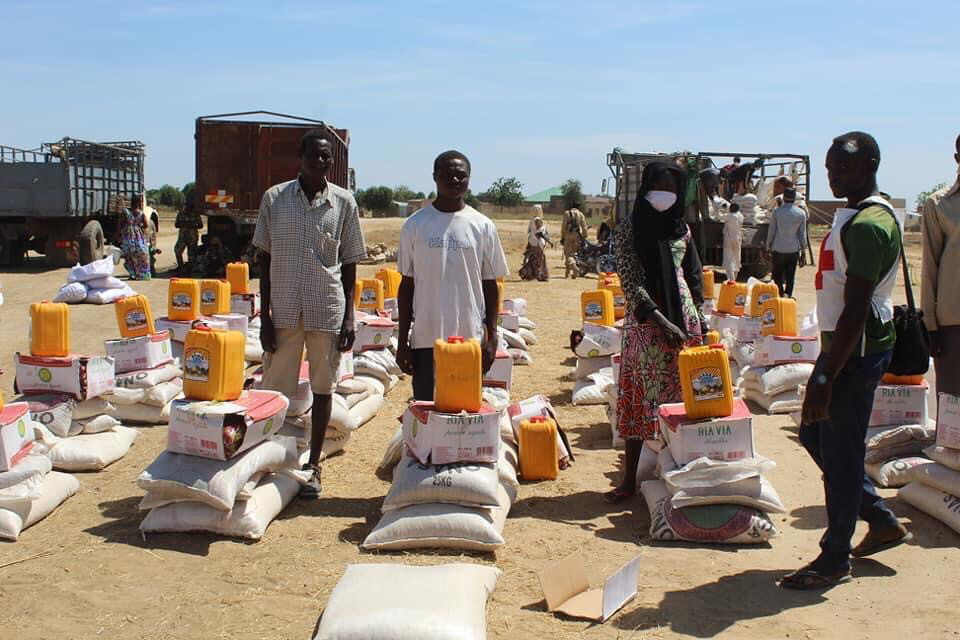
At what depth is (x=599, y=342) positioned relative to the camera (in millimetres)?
7945

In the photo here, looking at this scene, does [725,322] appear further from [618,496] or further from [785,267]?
[618,496]

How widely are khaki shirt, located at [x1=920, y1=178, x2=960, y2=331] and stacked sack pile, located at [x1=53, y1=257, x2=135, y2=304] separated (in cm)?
1104

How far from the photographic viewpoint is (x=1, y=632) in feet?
11.4

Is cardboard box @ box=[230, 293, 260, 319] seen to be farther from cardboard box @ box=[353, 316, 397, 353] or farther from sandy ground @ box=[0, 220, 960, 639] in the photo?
sandy ground @ box=[0, 220, 960, 639]

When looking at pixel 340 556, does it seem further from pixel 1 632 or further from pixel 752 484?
pixel 752 484

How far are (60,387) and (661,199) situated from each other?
3678mm

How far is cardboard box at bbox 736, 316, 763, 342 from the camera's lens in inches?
331

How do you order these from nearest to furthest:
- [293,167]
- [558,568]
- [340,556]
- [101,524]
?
[558,568] < [340,556] < [101,524] < [293,167]

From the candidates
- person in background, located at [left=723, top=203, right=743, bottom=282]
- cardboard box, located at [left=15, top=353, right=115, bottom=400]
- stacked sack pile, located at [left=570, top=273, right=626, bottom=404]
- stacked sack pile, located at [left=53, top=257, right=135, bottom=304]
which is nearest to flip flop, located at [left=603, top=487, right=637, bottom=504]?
stacked sack pile, located at [left=570, top=273, right=626, bottom=404]

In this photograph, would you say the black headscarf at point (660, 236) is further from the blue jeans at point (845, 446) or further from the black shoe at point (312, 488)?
the black shoe at point (312, 488)

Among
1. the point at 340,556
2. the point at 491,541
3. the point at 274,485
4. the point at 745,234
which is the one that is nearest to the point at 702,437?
the point at 491,541

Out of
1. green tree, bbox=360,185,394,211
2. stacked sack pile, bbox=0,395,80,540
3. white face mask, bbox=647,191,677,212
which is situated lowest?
stacked sack pile, bbox=0,395,80,540

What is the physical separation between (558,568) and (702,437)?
3.79 feet

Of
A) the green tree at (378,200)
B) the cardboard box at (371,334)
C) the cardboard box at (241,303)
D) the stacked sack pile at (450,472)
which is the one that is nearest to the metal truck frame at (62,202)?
the cardboard box at (241,303)
